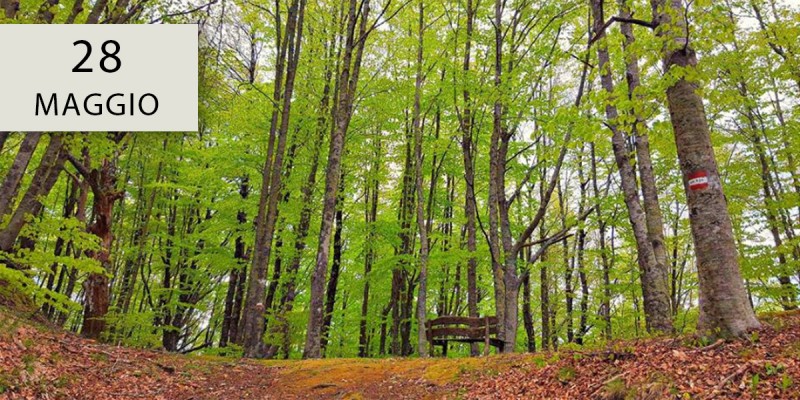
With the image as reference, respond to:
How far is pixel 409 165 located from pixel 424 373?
11748 millimetres

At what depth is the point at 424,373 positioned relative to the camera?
25.5 ft

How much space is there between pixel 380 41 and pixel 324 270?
1071 cm

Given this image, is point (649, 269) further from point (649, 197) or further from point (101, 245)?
point (101, 245)

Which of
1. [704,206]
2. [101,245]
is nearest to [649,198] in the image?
[704,206]

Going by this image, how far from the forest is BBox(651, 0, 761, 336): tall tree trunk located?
0.02 metres

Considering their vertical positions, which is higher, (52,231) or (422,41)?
(422,41)

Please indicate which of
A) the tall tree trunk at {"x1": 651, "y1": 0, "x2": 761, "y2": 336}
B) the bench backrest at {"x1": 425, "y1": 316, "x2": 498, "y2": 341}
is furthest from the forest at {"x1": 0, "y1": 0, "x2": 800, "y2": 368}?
the bench backrest at {"x1": 425, "y1": 316, "x2": 498, "y2": 341}

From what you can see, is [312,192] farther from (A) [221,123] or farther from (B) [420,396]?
(B) [420,396]

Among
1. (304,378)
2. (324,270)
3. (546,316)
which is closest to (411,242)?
(546,316)

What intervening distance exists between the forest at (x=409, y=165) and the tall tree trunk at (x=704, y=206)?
0.02 m

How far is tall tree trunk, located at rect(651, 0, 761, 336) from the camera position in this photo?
4840 mm

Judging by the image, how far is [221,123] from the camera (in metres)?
16.5

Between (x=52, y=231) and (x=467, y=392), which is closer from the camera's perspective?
(x=467, y=392)

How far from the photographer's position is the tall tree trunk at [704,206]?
4840 millimetres
